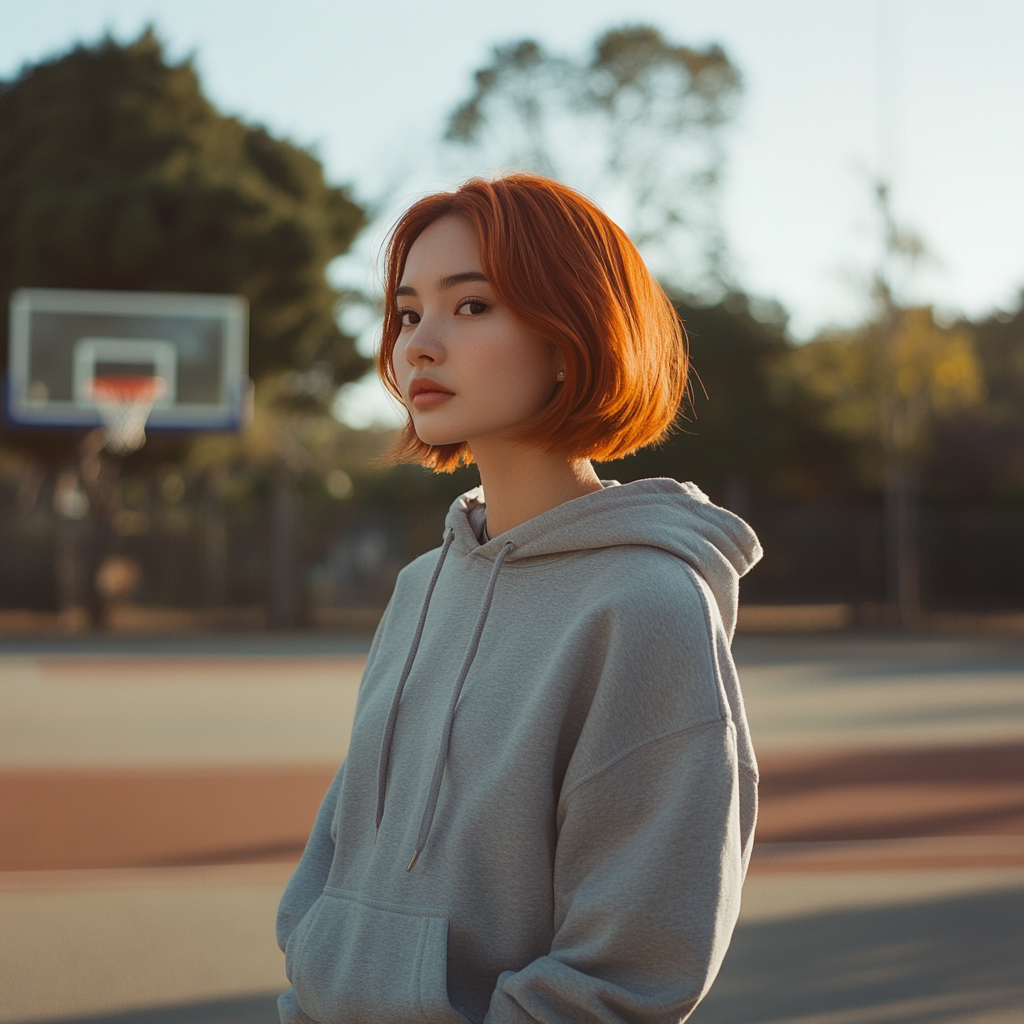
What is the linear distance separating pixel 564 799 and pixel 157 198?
62.7 feet

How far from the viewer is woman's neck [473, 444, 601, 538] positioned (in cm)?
159

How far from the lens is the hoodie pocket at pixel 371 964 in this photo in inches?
54.7

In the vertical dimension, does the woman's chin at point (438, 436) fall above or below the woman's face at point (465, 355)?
below

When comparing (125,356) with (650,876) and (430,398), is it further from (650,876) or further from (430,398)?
(650,876)

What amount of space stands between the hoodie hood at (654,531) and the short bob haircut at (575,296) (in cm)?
10

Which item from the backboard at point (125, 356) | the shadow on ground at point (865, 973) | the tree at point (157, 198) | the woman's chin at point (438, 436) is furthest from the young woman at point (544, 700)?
the tree at point (157, 198)

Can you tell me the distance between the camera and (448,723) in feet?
4.88

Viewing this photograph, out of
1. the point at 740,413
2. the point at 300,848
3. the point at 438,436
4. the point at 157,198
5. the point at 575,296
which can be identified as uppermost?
the point at 157,198

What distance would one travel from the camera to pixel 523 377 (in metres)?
1.50

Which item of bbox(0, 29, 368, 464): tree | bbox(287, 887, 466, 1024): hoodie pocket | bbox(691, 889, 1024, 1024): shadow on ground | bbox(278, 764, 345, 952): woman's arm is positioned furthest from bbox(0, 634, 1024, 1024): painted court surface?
bbox(0, 29, 368, 464): tree

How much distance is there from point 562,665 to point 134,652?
48.6 feet

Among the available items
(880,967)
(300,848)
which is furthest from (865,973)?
(300,848)

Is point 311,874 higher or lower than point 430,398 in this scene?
lower

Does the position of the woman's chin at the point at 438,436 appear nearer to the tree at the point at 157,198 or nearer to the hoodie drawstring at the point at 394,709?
the hoodie drawstring at the point at 394,709
